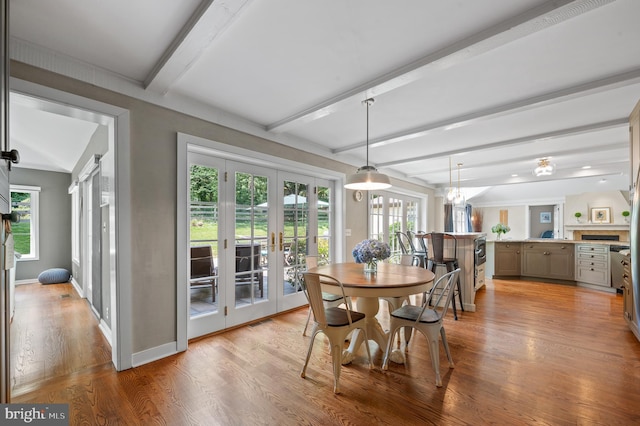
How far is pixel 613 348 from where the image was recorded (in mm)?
2895

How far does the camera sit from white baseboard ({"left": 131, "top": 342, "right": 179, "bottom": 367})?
2557mm

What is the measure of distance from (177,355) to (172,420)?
3.25ft

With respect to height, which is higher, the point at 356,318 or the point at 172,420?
the point at 356,318

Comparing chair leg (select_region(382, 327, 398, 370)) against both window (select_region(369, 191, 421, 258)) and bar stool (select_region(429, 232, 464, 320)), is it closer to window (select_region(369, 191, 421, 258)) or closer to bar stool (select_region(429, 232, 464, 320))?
bar stool (select_region(429, 232, 464, 320))

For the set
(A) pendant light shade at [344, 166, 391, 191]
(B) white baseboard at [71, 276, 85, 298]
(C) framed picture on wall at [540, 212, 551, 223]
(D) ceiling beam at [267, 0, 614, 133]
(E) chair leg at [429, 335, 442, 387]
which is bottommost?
(B) white baseboard at [71, 276, 85, 298]

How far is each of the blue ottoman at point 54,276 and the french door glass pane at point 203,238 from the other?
4774mm

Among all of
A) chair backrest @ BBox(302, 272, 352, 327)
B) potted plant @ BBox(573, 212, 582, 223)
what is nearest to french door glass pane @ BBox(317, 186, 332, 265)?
chair backrest @ BBox(302, 272, 352, 327)

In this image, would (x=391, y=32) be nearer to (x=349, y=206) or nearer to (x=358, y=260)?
(x=358, y=260)

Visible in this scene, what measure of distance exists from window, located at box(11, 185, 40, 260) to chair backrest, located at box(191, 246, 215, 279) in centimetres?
541

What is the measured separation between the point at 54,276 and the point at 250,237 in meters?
5.09

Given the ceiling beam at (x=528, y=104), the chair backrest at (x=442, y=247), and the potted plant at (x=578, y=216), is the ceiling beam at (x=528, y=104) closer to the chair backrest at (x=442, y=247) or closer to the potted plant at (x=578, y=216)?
the chair backrest at (x=442, y=247)

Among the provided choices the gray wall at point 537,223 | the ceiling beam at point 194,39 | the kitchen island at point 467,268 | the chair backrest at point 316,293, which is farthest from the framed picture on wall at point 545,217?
the ceiling beam at point 194,39

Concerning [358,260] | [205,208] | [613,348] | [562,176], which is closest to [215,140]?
[205,208]

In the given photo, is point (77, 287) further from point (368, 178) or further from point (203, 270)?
point (368, 178)
